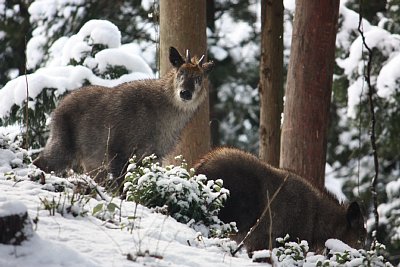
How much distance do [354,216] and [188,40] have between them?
135 inches

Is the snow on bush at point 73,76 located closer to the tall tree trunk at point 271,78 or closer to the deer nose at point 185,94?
the tall tree trunk at point 271,78

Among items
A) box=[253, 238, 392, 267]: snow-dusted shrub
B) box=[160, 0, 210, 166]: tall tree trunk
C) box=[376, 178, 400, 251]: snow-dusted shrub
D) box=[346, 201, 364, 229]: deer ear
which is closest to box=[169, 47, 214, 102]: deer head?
box=[160, 0, 210, 166]: tall tree trunk

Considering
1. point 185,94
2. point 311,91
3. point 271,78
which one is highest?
point 271,78

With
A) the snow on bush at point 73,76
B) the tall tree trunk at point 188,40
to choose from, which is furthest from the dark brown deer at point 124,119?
the snow on bush at point 73,76

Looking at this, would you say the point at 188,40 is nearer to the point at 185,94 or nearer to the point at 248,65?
the point at 185,94

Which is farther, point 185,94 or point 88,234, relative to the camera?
point 185,94

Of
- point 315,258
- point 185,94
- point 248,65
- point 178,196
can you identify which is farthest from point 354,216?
point 248,65

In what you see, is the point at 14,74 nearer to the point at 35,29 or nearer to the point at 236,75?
the point at 35,29

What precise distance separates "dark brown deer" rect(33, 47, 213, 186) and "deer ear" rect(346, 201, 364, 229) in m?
2.55

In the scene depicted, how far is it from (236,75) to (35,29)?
6377mm

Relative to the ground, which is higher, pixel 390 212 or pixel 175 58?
pixel 175 58

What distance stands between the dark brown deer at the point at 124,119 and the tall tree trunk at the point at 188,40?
41 cm

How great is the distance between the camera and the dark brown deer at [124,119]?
9852 millimetres

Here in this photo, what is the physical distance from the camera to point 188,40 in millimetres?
10617
